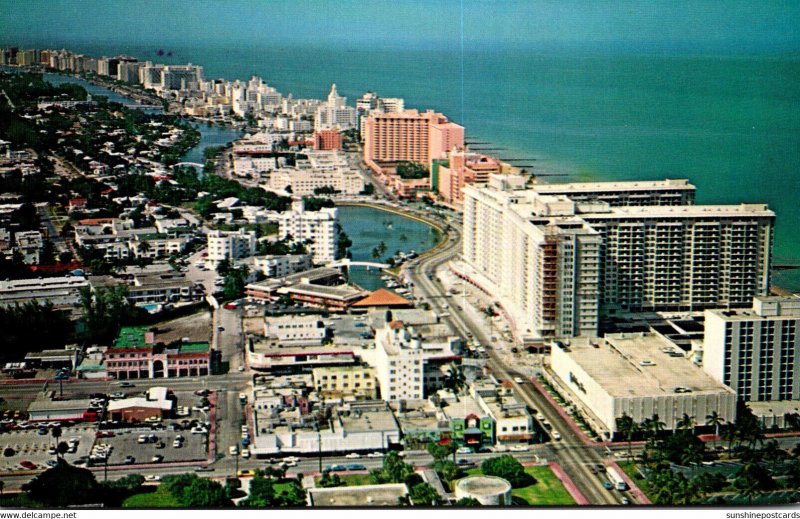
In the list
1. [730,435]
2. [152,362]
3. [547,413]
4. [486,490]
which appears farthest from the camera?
[152,362]

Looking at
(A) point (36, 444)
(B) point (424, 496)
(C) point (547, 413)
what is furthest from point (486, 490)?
(A) point (36, 444)

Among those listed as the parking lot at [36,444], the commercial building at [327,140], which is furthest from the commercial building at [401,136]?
the parking lot at [36,444]

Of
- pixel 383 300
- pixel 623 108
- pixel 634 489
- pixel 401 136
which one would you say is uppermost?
Result: pixel 623 108

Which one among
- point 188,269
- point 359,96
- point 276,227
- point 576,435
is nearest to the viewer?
point 576,435

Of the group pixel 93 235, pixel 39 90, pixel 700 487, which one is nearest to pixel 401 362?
pixel 700 487

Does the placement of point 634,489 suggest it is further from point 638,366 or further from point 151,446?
point 151,446

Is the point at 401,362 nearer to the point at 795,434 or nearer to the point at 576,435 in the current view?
the point at 576,435

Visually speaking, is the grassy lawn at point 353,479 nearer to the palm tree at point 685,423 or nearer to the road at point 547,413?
the road at point 547,413
